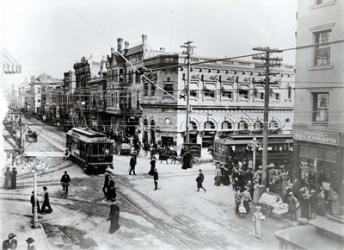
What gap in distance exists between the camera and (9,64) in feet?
38.4

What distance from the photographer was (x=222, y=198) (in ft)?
55.3

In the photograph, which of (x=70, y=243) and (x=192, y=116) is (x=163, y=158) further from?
(x=70, y=243)

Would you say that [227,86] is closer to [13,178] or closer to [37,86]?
[13,178]

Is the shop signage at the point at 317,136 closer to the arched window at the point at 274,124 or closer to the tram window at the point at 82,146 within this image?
the tram window at the point at 82,146

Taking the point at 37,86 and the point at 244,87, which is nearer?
the point at 244,87

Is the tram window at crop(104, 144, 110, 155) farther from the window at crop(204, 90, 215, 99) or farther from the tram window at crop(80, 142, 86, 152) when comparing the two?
the window at crop(204, 90, 215, 99)

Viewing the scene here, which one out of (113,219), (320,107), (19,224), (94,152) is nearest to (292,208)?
(320,107)

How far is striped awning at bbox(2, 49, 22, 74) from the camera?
37.3 ft

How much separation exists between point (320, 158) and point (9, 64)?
43.0ft

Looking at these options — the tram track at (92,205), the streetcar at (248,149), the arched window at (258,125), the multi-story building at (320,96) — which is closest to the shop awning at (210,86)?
the arched window at (258,125)

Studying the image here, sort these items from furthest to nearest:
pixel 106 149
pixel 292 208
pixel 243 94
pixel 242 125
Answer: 1. pixel 242 125
2. pixel 243 94
3. pixel 106 149
4. pixel 292 208

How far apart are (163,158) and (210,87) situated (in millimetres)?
9102

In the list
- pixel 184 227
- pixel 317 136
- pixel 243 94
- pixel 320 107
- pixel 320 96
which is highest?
pixel 243 94

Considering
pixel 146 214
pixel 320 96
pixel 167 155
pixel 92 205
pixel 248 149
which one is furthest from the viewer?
pixel 167 155
